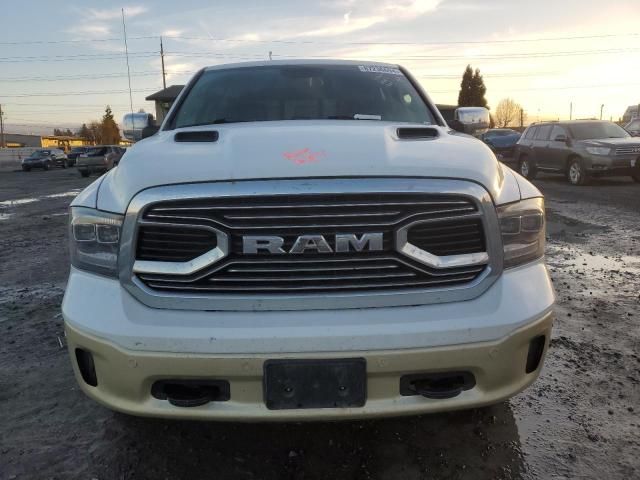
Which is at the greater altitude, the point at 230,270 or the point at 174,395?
the point at 230,270

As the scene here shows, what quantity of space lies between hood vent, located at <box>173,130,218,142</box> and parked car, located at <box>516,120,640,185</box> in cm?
1273

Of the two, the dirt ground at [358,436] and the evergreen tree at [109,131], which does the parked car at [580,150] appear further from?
the evergreen tree at [109,131]

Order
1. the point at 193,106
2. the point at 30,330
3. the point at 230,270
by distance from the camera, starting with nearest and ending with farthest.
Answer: the point at 230,270 → the point at 193,106 → the point at 30,330

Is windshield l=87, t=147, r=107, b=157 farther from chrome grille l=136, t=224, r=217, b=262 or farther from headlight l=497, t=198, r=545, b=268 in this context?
headlight l=497, t=198, r=545, b=268

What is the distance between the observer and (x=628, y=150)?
42.1 feet

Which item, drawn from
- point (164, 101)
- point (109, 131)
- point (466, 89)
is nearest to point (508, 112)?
point (466, 89)

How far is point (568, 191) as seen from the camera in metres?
12.7

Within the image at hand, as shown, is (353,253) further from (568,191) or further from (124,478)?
(568,191)

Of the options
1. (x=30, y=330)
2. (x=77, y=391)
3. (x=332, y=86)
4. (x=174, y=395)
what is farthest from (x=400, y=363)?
(x=30, y=330)

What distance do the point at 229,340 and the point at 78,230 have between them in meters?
0.83

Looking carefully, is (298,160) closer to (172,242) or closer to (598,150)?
(172,242)

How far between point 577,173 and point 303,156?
13.5 meters

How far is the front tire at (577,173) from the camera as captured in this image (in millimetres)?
13472

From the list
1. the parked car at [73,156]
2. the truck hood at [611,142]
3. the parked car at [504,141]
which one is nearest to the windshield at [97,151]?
the parked car at [73,156]
